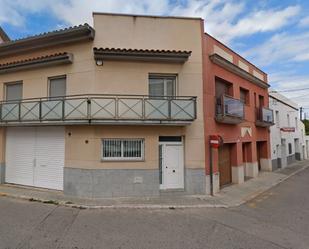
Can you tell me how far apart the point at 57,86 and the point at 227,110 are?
759 centimetres

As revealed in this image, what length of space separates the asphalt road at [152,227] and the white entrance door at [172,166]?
2.02 metres

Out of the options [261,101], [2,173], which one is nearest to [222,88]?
[261,101]

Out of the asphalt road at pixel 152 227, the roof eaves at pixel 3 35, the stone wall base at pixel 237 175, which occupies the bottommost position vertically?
the asphalt road at pixel 152 227

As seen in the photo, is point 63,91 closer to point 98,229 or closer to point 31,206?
point 31,206

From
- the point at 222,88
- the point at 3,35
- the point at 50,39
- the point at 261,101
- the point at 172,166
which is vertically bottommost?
the point at 172,166

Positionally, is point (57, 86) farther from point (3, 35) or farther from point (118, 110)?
point (3, 35)

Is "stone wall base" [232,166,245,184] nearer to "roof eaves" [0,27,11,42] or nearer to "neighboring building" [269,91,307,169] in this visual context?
"neighboring building" [269,91,307,169]

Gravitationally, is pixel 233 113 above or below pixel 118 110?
above

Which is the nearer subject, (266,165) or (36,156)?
(36,156)

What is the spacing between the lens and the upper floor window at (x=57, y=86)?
35.7 ft

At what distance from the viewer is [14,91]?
1220 cm

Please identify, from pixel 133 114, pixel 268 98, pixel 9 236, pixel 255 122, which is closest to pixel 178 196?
pixel 133 114

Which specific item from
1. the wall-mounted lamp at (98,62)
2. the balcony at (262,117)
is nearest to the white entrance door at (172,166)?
the wall-mounted lamp at (98,62)

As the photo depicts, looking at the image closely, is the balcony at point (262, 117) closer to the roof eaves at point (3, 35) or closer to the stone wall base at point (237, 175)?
the stone wall base at point (237, 175)
